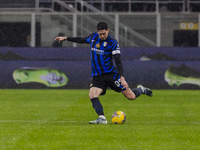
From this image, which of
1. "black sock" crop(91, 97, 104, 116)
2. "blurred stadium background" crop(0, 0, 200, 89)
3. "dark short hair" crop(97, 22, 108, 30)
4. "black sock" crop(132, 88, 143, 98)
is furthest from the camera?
"blurred stadium background" crop(0, 0, 200, 89)

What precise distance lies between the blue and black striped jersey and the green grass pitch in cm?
102

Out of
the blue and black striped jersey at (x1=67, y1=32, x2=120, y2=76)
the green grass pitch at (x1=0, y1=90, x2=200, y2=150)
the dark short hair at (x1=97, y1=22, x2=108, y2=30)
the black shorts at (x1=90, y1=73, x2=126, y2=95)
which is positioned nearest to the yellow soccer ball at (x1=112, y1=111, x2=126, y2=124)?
the green grass pitch at (x1=0, y1=90, x2=200, y2=150)

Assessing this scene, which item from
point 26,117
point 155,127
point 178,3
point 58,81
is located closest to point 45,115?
point 26,117

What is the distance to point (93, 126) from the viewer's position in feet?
28.8

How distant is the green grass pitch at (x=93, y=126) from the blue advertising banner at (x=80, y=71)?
16.4ft

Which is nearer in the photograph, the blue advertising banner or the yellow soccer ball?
the yellow soccer ball

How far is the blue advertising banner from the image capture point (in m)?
19.7

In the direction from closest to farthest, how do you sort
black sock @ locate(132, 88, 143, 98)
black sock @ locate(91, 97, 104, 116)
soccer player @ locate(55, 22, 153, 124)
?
1. black sock @ locate(91, 97, 104, 116)
2. soccer player @ locate(55, 22, 153, 124)
3. black sock @ locate(132, 88, 143, 98)

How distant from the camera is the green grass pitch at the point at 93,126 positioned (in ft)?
21.9

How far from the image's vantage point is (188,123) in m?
9.43

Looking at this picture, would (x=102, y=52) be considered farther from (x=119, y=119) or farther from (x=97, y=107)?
(x=119, y=119)

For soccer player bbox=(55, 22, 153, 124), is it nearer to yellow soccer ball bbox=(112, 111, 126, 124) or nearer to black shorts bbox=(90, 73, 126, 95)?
black shorts bbox=(90, 73, 126, 95)

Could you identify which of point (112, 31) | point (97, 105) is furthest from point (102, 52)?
point (112, 31)

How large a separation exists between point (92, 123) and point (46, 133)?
156cm
